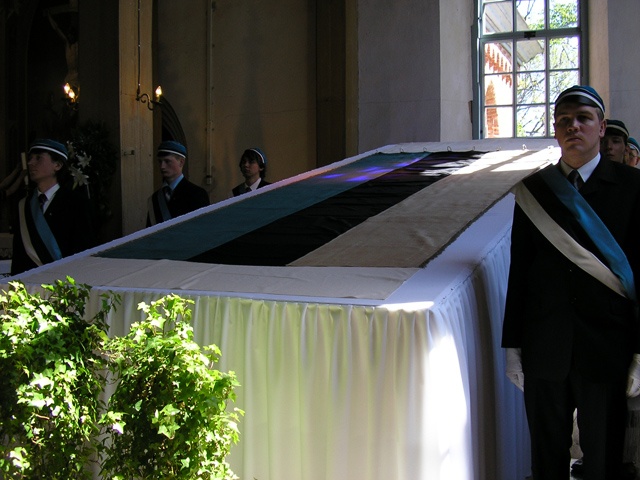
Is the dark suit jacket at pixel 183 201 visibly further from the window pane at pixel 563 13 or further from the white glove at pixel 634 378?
the window pane at pixel 563 13

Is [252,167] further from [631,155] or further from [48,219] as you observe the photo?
[631,155]

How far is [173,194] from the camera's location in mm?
4961

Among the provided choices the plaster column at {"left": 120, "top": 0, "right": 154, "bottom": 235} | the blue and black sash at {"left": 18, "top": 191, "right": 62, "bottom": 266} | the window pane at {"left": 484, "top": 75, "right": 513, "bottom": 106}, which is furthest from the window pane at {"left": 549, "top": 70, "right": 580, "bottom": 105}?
the blue and black sash at {"left": 18, "top": 191, "right": 62, "bottom": 266}

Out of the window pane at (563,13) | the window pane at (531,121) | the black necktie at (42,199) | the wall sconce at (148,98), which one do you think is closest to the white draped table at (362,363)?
the black necktie at (42,199)

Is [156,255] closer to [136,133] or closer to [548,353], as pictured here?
[548,353]

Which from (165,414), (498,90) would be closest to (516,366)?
(165,414)

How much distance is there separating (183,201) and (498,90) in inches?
189

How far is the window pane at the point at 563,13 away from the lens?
8391 mm

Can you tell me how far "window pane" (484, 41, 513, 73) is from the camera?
8711mm

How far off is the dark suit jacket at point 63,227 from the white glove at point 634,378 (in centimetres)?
261

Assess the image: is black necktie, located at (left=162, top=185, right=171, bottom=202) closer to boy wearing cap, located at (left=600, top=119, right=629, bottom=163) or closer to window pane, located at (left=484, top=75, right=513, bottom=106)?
boy wearing cap, located at (left=600, top=119, right=629, bottom=163)

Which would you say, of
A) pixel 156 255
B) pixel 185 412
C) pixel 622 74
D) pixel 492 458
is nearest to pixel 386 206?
→ pixel 156 255

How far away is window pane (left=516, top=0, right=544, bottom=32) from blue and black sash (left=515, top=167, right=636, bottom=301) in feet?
21.5

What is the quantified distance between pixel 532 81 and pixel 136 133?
4064 mm
